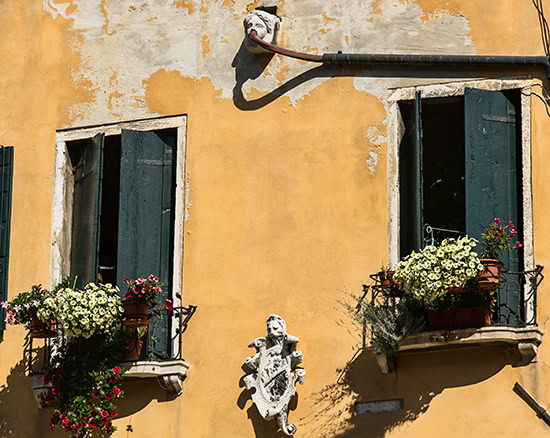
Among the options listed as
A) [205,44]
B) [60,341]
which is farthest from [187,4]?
[60,341]

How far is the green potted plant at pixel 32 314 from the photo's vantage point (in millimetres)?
13016

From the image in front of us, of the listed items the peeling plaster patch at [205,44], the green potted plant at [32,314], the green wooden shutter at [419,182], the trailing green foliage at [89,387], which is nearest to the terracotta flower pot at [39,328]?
the green potted plant at [32,314]

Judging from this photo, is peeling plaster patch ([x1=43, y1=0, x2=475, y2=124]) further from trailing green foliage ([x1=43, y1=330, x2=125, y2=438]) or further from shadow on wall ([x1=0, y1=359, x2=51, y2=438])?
shadow on wall ([x1=0, y1=359, x2=51, y2=438])

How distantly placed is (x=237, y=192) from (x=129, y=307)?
132 cm

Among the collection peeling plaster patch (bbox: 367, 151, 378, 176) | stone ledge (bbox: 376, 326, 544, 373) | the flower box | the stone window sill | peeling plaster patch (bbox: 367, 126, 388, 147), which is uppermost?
peeling plaster patch (bbox: 367, 126, 388, 147)

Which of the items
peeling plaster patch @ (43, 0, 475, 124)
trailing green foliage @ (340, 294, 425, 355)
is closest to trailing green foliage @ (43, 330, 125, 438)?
trailing green foliage @ (340, 294, 425, 355)

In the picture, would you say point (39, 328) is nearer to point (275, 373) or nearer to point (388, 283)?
point (275, 373)

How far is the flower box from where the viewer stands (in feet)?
39.3

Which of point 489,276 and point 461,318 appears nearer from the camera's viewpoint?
point 489,276

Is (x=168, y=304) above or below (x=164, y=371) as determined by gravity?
above

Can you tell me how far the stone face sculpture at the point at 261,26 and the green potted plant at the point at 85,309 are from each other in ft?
7.47

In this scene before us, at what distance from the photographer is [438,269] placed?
38.9 ft

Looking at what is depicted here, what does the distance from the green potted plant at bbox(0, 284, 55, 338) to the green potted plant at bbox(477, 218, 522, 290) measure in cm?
338

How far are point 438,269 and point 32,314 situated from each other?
3282 millimetres
